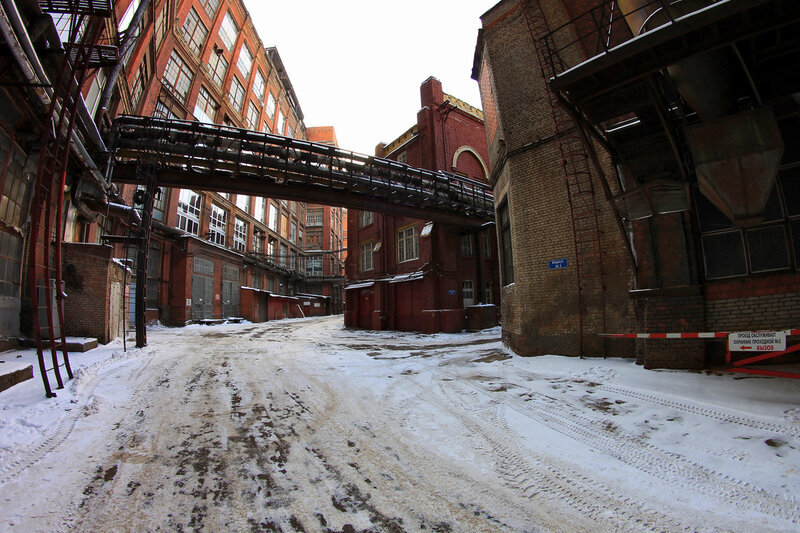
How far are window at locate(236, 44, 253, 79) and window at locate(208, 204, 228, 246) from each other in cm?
1428

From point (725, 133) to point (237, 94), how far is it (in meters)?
36.8

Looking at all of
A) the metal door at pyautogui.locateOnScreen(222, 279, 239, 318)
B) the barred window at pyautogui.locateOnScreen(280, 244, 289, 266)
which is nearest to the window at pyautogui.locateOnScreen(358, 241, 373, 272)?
the metal door at pyautogui.locateOnScreen(222, 279, 239, 318)

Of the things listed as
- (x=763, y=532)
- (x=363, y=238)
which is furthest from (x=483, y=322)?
(x=763, y=532)

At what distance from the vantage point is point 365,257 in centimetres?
2328

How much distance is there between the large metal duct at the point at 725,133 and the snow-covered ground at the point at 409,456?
7.89ft

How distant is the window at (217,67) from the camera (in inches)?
1062

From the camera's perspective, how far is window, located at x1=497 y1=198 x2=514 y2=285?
9.61 metres

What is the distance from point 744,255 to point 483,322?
43.5 feet

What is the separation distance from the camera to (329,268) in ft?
177

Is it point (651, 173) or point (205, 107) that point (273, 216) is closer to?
point (205, 107)

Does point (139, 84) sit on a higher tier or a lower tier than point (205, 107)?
lower

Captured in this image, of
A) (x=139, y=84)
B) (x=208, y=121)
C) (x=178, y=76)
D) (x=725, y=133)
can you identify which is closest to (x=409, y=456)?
(x=725, y=133)

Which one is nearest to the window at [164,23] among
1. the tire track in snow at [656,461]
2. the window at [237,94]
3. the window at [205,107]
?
the window at [205,107]

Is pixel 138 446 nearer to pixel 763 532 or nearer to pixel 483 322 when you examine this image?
pixel 763 532
